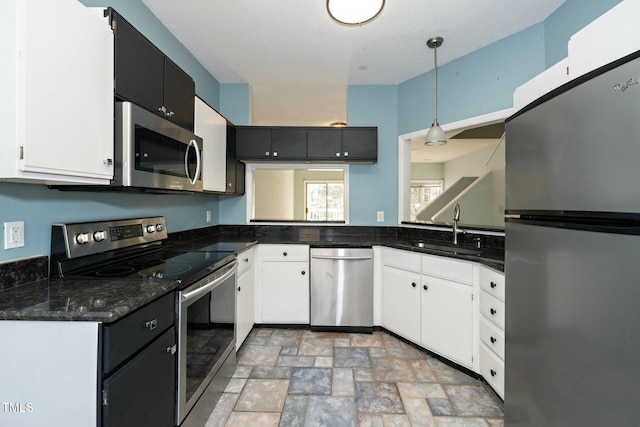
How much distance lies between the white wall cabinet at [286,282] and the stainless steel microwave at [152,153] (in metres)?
1.21

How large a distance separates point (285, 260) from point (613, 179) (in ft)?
8.05

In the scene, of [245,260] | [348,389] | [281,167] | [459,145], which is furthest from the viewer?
[459,145]

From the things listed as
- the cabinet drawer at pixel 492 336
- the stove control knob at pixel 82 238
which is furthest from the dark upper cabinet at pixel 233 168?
the cabinet drawer at pixel 492 336

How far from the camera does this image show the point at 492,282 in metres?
1.89

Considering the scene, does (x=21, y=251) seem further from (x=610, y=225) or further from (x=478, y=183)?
(x=478, y=183)

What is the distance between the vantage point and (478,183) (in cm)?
455

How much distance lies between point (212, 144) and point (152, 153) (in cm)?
101

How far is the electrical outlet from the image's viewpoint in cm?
116

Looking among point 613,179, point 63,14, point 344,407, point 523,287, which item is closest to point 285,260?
point 344,407

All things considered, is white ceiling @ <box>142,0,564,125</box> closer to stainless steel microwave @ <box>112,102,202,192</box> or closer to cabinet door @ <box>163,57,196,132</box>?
cabinet door @ <box>163,57,196,132</box>

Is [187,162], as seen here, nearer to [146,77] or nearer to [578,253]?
[146,77]

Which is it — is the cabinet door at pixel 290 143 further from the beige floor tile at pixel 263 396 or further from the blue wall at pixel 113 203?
the beige floor tile at pixel 263 396

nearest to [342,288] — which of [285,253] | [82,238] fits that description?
[285,253]

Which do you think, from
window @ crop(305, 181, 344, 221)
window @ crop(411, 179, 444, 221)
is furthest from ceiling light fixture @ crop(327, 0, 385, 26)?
window @ crop(411, 179, 444, 221)
